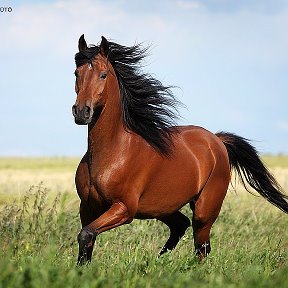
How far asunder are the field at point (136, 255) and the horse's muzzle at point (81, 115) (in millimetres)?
833

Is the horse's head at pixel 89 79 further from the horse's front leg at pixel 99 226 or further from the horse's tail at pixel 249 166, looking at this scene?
the horse's tail at pixel 249 166

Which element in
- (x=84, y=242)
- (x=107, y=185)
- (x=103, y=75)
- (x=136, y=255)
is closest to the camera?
(x=136, y=255)

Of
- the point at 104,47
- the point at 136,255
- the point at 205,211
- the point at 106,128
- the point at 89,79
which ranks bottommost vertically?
the point at 136,255

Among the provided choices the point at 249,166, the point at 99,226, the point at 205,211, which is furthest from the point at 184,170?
the point at 249,166

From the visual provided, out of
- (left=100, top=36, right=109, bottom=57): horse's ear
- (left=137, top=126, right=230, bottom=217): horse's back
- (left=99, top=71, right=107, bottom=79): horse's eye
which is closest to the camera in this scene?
(left=99, top=71, right=107, bottom=79): horse's eye

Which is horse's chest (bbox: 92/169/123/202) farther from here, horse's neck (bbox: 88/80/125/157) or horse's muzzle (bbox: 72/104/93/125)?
horse's muzzle (bbox: 72/104/93/125)

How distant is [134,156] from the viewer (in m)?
8.42

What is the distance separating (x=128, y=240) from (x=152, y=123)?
267cm

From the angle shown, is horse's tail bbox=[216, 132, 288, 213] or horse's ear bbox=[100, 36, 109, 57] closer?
horse's ear bbox=[100, 36, 109, 57]

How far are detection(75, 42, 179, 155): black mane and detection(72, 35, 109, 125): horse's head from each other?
232 mm

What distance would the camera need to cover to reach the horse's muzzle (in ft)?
24.8

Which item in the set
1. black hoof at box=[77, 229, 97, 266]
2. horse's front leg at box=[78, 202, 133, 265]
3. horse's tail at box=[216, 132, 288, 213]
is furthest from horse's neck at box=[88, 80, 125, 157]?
horse's tail at box=[216, 132, 288, 213]

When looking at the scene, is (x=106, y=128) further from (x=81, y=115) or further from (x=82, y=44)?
(x=82, y=44)

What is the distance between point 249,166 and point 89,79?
3.97 m
